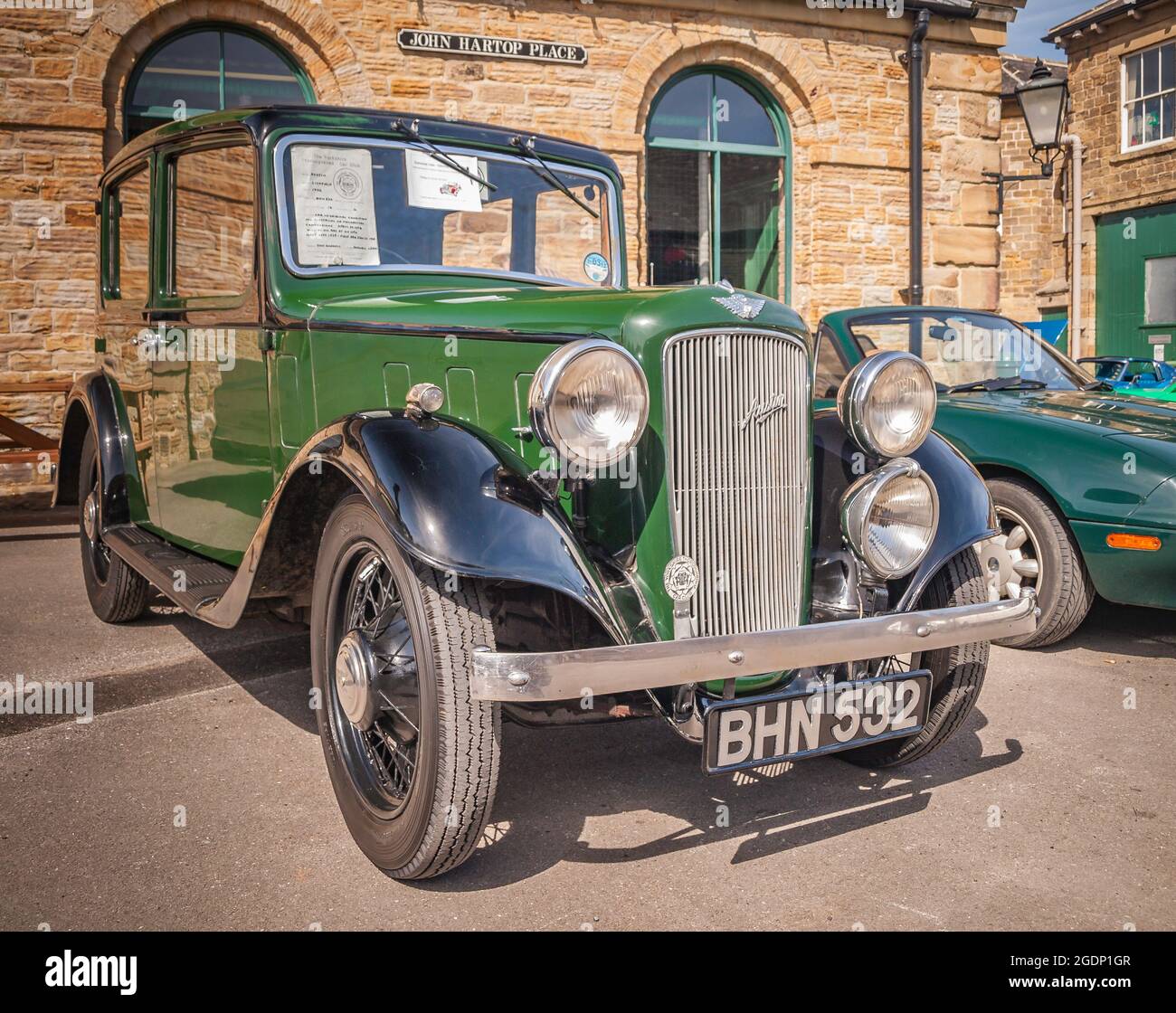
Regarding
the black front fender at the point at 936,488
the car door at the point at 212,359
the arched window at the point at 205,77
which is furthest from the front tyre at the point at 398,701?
the arched window at the point at 205,77

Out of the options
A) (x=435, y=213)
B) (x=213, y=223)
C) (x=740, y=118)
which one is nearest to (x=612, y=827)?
(x=435, y=213)

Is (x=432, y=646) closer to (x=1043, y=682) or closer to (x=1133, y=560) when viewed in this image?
(x=1043, y=682)

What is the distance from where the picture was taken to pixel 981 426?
4641 mm

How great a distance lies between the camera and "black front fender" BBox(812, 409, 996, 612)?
2877 millimetres

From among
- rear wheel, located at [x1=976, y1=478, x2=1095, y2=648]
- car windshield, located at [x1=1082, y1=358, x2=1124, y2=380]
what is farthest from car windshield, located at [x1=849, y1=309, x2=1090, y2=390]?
car windshield, located at [x1=1082, y1=358, x2=1124, y2=380]

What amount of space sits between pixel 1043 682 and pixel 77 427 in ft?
14.7

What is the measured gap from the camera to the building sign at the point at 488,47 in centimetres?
855

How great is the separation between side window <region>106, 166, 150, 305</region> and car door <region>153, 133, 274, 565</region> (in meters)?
0.23

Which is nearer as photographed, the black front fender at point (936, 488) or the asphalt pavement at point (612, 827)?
the asphalt pavement at point (612, 827)

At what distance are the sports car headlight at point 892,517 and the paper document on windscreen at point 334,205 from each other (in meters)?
1.70

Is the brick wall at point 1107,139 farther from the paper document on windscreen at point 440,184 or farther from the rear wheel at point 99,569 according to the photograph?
the rear wheel at point 99,569
